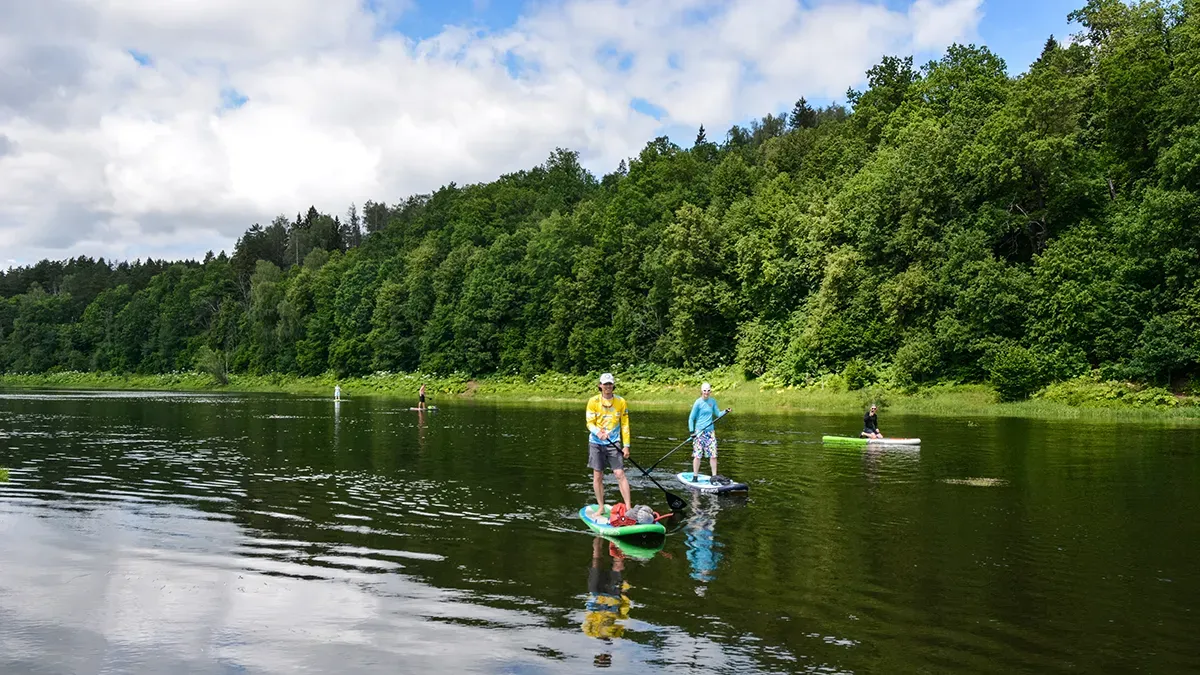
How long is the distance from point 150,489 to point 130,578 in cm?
1002

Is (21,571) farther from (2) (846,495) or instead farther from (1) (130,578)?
(2) (846,495)

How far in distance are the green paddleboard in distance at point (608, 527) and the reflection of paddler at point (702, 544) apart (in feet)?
2.16

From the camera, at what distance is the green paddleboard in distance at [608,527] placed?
15.3 m

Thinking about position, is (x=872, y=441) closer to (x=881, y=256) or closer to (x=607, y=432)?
(x=607, y=432)

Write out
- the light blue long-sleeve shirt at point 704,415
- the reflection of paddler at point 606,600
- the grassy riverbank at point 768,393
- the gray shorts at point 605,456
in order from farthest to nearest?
the grassy riverbank at point 768,393
the light blue long-sleeve shirt at point 704,415
the gray shorts at point 605,456
the reflection of paddler at point 606,600

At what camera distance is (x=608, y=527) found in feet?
52.0

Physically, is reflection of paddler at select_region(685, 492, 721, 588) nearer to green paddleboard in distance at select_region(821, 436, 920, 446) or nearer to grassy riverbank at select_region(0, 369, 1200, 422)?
green paddleboard in distance at select_region(821, 436, 920, 446)

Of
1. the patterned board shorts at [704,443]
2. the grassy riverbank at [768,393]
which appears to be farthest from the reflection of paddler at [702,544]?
the grassy riverbank at [768,393]

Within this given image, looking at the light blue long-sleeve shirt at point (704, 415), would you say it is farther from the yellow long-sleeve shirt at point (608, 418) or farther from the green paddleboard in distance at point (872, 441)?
the green paddleboard in distance at point (872, 441)

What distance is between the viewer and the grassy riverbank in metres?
50.0

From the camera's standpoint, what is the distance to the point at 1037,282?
60.7 m

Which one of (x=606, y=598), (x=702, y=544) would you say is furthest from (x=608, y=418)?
(x=606, y=598)

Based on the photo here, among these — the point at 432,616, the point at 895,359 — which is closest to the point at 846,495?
the point at 432,616

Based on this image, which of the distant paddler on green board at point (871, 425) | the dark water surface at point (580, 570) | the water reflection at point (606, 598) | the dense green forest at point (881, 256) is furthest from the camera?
the dense green forest at point (881, 256)
